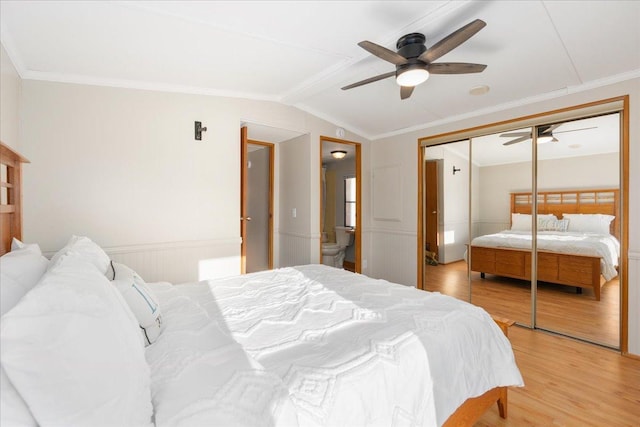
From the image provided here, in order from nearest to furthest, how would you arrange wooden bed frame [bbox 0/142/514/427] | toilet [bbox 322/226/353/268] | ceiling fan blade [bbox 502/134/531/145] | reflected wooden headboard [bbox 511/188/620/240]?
1. wooden bed frame [bbox 0/142/514/427]
2. reflected wooden headboard [bbox 511/188/620/240]
3. ceiling fan blade [bbox 502/134/531/145]
4. toilet [bbox 322/226/353/268]

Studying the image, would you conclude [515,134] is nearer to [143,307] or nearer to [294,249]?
[294,249]

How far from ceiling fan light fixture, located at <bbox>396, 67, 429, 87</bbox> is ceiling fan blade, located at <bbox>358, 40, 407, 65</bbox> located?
0.07m

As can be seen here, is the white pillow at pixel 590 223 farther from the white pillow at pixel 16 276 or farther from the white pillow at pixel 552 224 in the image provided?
the white pillow at pixel 16 276

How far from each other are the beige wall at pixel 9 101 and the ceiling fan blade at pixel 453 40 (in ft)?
9.19

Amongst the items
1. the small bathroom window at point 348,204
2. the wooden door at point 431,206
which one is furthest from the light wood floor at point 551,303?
the small bathroom window at point 348,204

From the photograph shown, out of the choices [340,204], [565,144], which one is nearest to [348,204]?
[340,204]

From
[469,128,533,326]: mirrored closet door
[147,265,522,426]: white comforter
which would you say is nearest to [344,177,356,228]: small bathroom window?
[469,128,533,326]: mirrored closet door

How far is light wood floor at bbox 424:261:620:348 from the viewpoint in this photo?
9.01 ft

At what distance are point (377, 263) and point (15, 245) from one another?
4.12 metres

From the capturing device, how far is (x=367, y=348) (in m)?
1.21

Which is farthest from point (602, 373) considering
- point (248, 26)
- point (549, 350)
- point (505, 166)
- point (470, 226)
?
point (248, 26)

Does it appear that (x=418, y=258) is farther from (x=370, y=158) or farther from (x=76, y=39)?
(x=76, y=39)

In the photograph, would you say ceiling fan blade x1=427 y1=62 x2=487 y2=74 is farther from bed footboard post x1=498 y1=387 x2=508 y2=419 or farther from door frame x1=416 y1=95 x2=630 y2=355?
bed footboard post x1=498 y1=387 x2=508 y2=419

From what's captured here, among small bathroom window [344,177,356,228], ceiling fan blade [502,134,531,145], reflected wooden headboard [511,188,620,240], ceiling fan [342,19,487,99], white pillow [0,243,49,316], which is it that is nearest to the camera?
white pillow [0,243,49,316]
